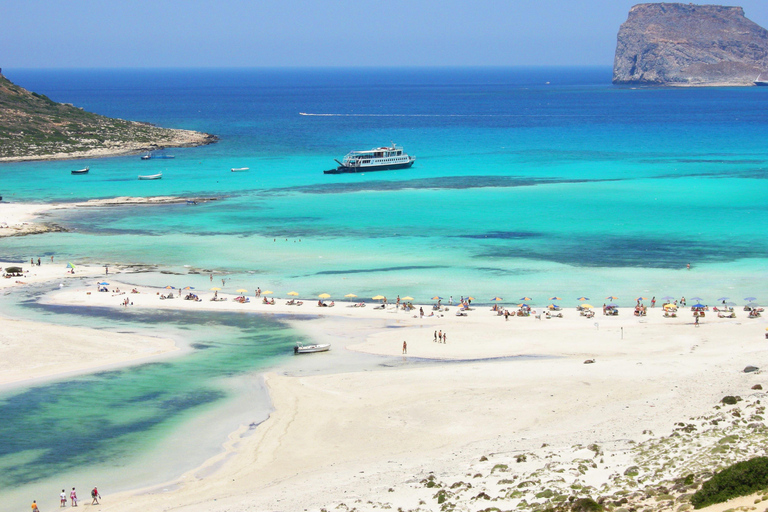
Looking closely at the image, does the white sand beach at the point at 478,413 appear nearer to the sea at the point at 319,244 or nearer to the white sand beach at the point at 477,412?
the white sand beach at the point at 477,412

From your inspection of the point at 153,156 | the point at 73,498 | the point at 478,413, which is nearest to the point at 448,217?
the point at 478,413

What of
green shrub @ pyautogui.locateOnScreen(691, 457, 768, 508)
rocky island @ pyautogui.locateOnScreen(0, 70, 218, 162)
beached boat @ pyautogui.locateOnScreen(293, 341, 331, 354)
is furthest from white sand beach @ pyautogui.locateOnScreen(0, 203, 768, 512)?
rocky island @ pyautogui.locateOnScreen(0, 70, 218, 162)

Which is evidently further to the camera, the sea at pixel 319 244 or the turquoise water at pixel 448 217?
the turquoise water at pixel 448 217

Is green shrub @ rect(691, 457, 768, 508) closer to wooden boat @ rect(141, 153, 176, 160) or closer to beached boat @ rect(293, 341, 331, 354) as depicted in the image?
→ beached boat @ rect(293, 341, 331, 354)

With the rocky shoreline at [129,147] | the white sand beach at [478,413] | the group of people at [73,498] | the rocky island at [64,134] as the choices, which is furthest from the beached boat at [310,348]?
the rocky island at [64,134]

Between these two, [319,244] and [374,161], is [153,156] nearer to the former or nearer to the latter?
[374,161]

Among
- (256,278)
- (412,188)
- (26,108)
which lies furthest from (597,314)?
(26,108)

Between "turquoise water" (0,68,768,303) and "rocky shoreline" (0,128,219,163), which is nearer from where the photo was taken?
"turquoise water" (0,68,768,303)
